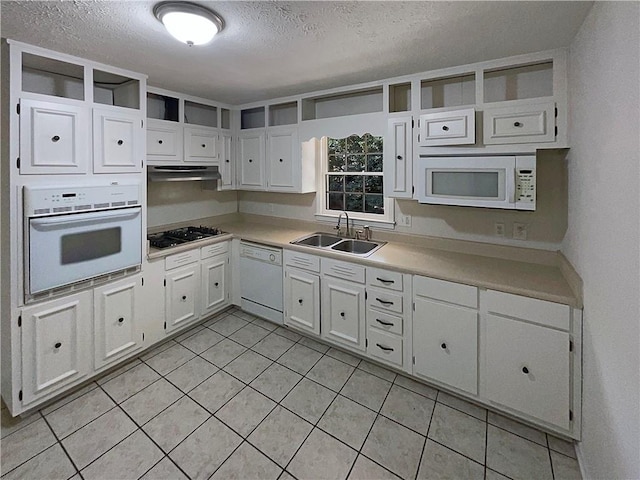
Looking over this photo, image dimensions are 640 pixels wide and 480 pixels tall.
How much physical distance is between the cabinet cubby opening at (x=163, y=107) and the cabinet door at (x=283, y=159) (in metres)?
0.98

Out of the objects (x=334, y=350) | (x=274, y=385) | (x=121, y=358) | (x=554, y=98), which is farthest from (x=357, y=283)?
(x=121, y=358)

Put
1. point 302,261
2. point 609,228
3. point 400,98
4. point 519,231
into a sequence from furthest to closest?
1. point 302,261
2. point 400,98
3. point 519,231
4. point 609,228

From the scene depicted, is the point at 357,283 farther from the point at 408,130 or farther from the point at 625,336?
the point at 625,336

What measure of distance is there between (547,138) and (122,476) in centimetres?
317

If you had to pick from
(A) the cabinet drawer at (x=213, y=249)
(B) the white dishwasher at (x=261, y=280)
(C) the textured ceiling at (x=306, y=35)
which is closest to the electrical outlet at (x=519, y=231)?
(C) the textured ceiling at (x=306, y=35)

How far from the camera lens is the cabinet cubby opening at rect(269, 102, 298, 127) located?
3596mm

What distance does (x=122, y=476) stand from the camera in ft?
5.57

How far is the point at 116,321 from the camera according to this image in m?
2.54

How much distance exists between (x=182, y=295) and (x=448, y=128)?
2.74 metres

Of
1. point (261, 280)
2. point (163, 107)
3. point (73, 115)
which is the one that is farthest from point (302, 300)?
point (163, 107)

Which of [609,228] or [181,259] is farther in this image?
[181,259]

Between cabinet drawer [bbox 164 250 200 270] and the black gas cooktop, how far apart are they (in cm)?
12

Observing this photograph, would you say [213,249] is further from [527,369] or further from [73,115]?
[527,369]

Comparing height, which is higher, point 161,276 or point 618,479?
point 161,276
